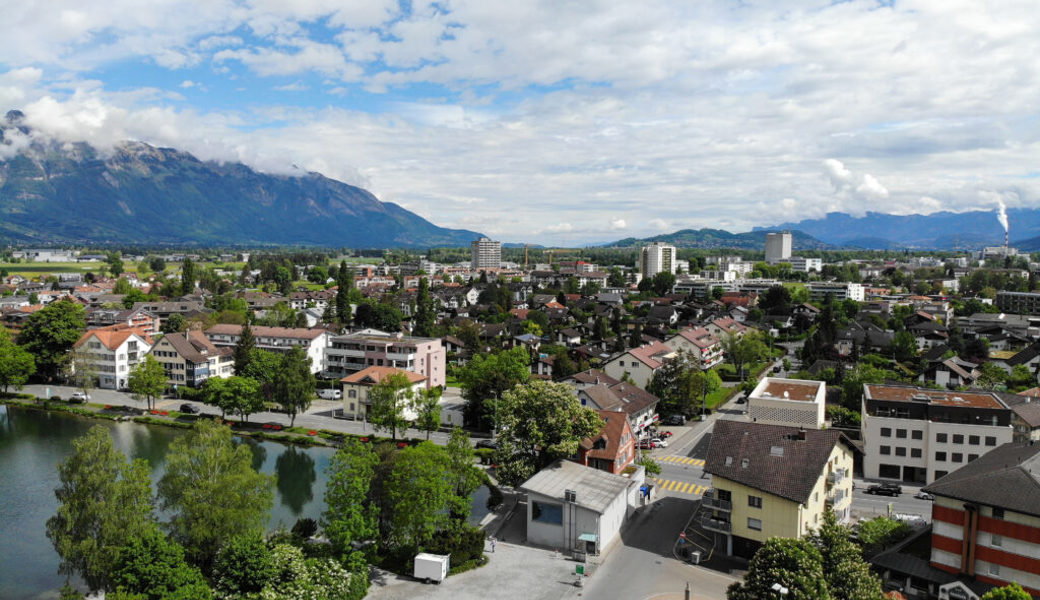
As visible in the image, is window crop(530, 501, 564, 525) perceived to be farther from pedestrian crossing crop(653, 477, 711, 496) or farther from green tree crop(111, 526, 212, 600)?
green tree crop(111, 526, 212, 600)

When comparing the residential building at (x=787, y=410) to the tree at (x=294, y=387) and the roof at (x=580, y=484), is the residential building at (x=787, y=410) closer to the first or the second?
the roof at (x=580, y=484)

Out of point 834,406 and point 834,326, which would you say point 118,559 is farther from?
point 834,326

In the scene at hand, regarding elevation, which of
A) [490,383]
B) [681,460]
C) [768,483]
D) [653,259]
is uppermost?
[653,259]

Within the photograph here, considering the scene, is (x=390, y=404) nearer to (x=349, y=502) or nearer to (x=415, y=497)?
(x=415, y=497)

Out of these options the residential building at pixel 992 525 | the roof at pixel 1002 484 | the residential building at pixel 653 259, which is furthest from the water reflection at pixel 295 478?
the residential building at pixel 653 259

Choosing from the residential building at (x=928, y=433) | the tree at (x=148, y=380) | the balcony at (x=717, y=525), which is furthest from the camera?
the tree at (x=148, y=380)

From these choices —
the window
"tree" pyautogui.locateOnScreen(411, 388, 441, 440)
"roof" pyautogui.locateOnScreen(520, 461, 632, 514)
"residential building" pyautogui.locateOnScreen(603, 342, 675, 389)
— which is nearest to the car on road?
"roof" pyautogui.locateOnScreen(520, 461, 632, 514)

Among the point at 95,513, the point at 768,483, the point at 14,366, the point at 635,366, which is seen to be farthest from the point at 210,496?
the point at 14,366
